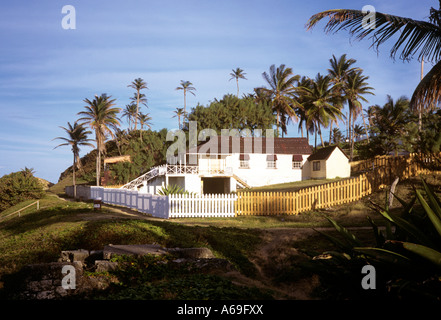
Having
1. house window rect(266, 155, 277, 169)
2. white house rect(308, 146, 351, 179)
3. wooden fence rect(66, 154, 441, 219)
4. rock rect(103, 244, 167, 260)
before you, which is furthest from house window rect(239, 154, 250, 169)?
rock rect(103, 244, 167, 260)

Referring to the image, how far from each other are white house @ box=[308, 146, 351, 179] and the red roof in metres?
2.11

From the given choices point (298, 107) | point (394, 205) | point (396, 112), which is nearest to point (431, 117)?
point (396, 112)

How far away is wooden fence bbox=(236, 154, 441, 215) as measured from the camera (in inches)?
825

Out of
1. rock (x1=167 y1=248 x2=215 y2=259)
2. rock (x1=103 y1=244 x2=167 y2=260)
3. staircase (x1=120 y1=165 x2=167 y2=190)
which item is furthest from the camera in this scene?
staircase (x1=120 y1=165 x2=167 y2=190)

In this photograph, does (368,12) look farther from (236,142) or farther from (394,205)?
(236,142)

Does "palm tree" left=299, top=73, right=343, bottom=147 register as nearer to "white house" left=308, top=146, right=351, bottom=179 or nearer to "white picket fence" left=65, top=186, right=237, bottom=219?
"white house" left=308, top=146, right=351, bottom=179

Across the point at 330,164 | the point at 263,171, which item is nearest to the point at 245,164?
the point at 263,171

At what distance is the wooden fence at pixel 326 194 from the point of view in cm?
2095

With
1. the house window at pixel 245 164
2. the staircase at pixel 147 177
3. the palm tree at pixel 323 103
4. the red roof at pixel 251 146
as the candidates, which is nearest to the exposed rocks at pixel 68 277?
the staircase at pixel 147 177

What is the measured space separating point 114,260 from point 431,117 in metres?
26.3

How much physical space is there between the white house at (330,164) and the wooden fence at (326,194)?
1678 centimetres

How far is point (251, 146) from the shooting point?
1674 inches

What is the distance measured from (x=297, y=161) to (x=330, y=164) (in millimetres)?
3915

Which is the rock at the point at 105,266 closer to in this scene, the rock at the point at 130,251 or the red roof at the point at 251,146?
the rock at the point at 130,251
